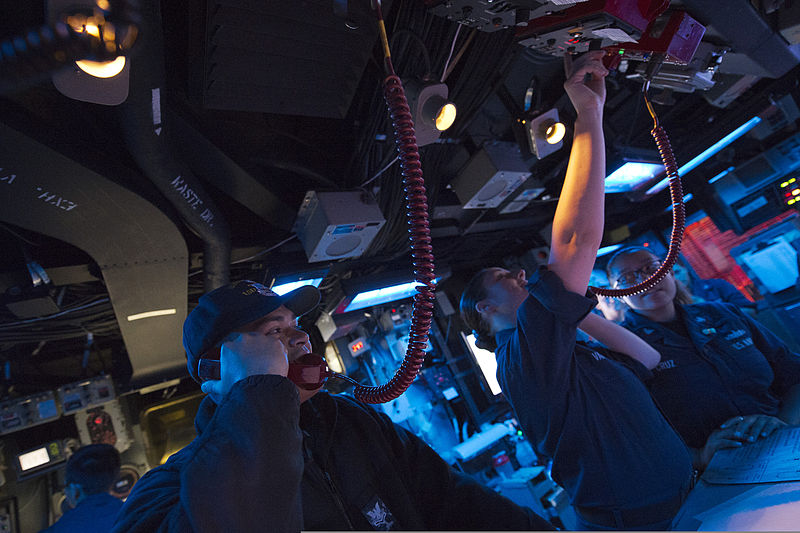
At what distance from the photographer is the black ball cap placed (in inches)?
52.7

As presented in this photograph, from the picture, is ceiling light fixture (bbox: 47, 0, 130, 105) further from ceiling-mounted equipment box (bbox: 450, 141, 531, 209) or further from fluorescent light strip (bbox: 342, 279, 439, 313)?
fluorescent light strip (bbox: 342, 279, 439, 313)

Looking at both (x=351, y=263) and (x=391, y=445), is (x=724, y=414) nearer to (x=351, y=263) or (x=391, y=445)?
(x=391, y=445)

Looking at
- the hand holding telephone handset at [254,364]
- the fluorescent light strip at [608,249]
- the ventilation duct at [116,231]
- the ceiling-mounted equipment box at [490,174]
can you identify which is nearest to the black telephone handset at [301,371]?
the hand holding telephone handset at [254,364]

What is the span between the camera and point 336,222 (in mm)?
2627

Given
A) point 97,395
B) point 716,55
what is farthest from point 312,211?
point 97,395

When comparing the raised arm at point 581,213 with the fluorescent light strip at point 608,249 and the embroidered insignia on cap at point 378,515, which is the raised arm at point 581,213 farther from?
the fluorescent light strip at point 608,249

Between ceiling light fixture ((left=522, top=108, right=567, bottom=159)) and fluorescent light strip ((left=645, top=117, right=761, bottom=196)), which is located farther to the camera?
fluorescent light strip ((left=645, top=117, right=761, bottom=196))

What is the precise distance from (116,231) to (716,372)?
3.34 meters

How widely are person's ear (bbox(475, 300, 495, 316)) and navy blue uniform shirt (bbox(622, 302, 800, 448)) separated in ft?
3.73

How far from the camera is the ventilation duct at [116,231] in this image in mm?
1718

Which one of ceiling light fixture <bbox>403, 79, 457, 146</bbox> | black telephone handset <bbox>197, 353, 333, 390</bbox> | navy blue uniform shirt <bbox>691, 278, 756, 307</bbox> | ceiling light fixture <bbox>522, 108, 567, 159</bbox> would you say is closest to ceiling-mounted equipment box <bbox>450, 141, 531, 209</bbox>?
ceiling light fixture <bbox>522, 108, 567, 159</bbox>

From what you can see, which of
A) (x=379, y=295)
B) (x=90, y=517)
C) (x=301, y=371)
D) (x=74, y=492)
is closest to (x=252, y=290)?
(x=301, y=371)

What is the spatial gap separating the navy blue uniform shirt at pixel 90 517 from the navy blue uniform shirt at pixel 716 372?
3.43 meters

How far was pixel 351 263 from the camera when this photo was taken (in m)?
3.85
